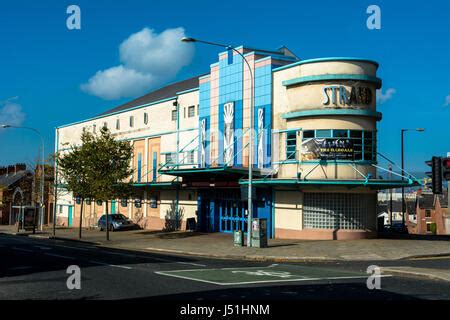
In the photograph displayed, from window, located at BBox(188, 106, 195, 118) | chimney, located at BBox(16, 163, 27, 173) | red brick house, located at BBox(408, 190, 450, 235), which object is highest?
window, located at BBox(188, 106, 195, 118)

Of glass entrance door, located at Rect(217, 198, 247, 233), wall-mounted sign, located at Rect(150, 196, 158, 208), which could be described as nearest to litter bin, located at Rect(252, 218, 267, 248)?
glass entrance door, located at Rect(217, 198, 247, 233)

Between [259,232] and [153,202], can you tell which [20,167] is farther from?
[259,232]

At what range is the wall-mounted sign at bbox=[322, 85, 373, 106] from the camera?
29.2 metres

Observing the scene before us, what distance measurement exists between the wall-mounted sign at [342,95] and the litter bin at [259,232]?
8116 mm

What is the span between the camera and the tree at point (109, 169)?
3356 cm

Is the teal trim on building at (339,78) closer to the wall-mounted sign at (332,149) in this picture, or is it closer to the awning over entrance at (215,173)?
the wall-mounted sign at (332,149)

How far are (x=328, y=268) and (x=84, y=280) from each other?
28.3ft

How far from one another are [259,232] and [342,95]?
30.5ft

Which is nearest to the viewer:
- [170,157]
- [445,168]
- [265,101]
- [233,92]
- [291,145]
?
[445,168]

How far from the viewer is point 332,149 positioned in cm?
2928

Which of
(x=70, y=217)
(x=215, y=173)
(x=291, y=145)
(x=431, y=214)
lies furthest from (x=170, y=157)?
(x=431, y=214)

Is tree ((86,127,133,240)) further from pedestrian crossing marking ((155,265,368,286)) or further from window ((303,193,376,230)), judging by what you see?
pedestrian crossing marking ((155,265,368,286))

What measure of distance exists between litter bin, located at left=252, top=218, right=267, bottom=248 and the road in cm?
732

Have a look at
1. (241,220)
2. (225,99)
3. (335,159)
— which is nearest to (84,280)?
(335,159)
